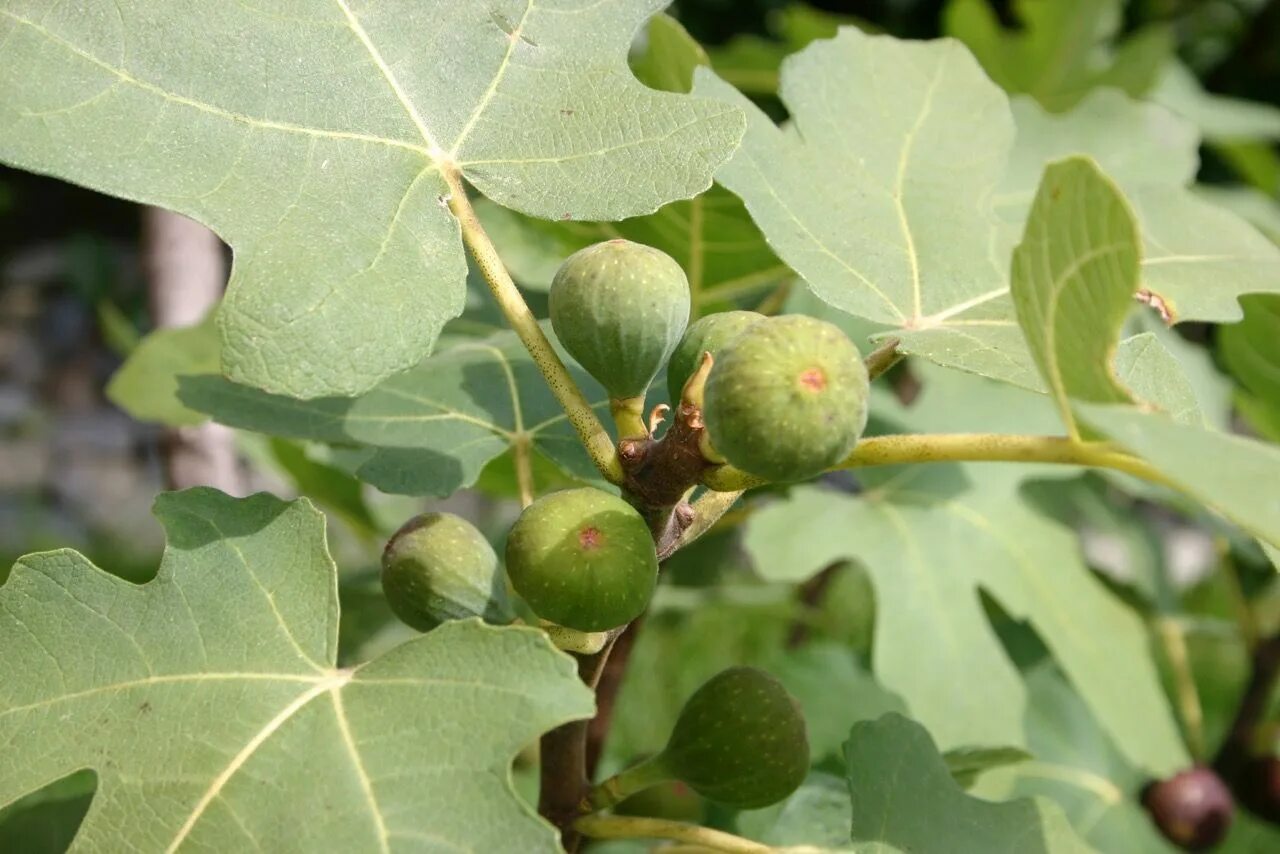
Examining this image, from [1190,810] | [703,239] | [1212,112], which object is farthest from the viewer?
[1212,112]

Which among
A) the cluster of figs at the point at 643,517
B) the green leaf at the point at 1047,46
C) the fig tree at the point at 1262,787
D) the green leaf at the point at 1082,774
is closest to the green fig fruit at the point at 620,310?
the cluster of figs at the point at 643,517

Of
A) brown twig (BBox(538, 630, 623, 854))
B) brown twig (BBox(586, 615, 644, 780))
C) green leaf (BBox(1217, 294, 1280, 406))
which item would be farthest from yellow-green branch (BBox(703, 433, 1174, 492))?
green leaf (BBox(1217, 294, 1280, 406))

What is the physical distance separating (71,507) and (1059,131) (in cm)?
544

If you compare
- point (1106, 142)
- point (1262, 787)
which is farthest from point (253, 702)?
point (1262, 787)

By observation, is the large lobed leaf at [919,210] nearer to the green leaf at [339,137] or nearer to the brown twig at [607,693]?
the green leaf at [339,137]

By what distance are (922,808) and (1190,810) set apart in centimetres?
108

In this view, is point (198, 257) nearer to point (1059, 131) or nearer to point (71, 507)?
point (1059, 131)

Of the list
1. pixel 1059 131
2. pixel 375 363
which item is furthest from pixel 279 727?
pixel 1059 131

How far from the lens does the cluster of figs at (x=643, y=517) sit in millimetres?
761

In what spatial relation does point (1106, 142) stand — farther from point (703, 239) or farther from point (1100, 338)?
point (1100, 338)

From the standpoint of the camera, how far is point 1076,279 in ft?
2.59

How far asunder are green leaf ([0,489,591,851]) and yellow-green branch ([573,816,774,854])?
250 millimetres

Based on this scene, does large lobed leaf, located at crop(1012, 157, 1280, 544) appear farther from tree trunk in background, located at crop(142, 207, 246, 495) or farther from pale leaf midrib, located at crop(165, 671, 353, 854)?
tree trunk in background, located at crop(142, 207, 246, 495)

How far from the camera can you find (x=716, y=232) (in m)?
1.57
